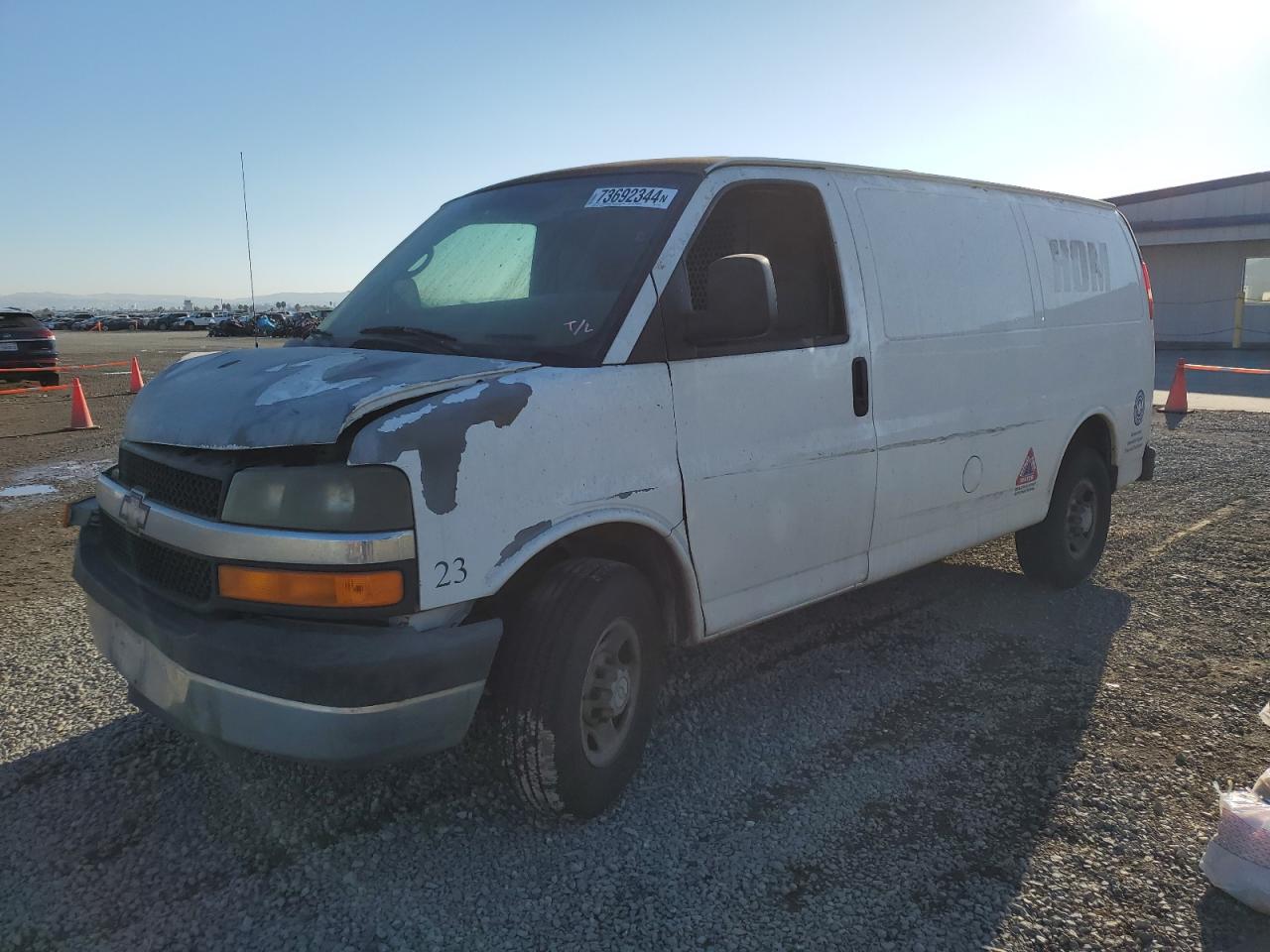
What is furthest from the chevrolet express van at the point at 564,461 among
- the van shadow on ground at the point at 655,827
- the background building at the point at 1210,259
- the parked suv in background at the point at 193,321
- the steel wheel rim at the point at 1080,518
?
the parked suv in background at the point at 193,321

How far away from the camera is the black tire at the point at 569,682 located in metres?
2.79

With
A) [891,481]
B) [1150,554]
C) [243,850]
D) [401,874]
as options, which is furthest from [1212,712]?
[243,850]

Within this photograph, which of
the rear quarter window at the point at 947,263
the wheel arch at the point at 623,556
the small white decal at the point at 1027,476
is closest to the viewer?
the wheel arch at the point at 623,556

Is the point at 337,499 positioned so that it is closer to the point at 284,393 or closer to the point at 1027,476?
the point at 284,393

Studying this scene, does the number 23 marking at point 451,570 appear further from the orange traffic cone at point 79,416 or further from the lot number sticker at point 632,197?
the orange traffic cone at point 79,416

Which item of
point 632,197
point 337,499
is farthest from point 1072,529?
point 337,499

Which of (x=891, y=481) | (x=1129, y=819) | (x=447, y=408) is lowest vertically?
(x=1129, y=819)

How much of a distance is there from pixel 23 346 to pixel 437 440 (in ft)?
62.7

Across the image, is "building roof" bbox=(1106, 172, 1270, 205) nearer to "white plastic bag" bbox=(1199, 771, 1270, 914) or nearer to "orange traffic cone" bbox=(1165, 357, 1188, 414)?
"orange traffic cone" bbox=(1165, 357, 1188, 414)

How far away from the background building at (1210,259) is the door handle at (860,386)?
28.2 meters

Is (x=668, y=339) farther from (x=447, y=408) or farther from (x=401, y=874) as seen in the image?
(x=401, y=874)

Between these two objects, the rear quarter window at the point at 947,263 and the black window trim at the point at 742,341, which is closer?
the black window trim at the point at 742,341

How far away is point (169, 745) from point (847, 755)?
2.45 metres

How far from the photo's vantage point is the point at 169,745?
11.6 ft
